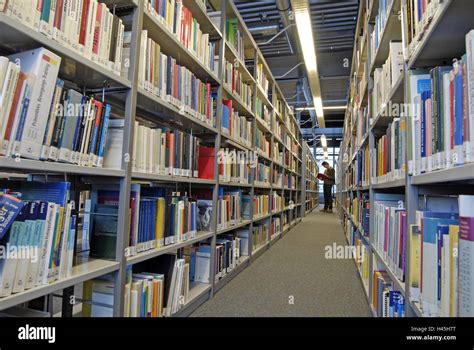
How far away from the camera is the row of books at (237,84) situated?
2783mm

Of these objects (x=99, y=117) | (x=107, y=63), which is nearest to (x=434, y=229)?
(x=99, y=117)

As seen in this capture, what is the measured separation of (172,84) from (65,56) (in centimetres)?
82

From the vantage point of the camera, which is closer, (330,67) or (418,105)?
(418,105)

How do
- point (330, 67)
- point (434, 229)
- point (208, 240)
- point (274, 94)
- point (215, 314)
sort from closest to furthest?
point (434, 229) < point (215, 314) < point (208, 240) < point (274, 94) < point (330, 67)

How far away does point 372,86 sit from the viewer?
2.32 m

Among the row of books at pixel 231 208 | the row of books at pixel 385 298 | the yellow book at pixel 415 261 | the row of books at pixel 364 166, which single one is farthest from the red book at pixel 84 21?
the row of books at pixel 364 166

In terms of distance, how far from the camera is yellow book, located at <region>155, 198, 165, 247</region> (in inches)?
66.9

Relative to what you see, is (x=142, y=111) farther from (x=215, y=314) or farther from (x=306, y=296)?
(x=306, y=296)

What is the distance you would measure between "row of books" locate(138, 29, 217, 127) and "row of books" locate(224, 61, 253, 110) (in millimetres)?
387

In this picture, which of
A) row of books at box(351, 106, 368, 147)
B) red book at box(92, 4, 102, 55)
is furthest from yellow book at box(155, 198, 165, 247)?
row of books at box(351, 106, 368, 147)

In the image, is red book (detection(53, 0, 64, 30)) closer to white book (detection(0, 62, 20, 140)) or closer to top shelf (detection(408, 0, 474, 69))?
white book (detection(0, 62, 20, 140))

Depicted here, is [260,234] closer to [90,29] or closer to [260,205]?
[260,205]

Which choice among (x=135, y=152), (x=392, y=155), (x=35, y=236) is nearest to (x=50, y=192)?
(x=35, y=236)
